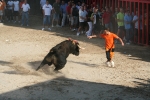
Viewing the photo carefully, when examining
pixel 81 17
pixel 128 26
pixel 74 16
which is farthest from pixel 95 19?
pixel 128 26

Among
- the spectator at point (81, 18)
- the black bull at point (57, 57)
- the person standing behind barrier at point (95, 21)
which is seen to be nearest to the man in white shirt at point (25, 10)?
the spectator at point (81, 18)

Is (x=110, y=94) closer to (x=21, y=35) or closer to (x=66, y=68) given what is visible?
(x=66, y=68)

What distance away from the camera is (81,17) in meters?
24.9

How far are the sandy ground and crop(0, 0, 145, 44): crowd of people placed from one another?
1391 millimetres

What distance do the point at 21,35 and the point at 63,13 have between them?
14.1 ft

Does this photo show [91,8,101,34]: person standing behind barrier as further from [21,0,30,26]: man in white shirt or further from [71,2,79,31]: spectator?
[21,0,30,26]: man in white shirt

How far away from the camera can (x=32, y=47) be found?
821 inches

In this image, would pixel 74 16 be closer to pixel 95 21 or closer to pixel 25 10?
A: pixel 95 21

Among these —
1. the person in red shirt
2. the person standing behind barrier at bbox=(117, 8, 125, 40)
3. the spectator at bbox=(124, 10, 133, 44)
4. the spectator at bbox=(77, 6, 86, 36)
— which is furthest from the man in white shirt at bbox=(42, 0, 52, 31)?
the spectator at bbox=(124, 10, 133, 44)

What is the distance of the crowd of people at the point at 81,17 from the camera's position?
22.2 metres

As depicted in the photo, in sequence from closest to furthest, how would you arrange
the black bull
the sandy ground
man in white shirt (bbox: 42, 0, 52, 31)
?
the sandy ground, the black bull, man in white shirt (bbox: 42, 0, 52, 31)

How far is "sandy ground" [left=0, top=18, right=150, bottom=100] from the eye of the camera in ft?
41.7

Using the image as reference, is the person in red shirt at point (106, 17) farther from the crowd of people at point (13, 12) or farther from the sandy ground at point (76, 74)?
Answer: the crowd of people at point (13, 12)

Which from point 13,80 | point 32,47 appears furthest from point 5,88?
point 32,47
